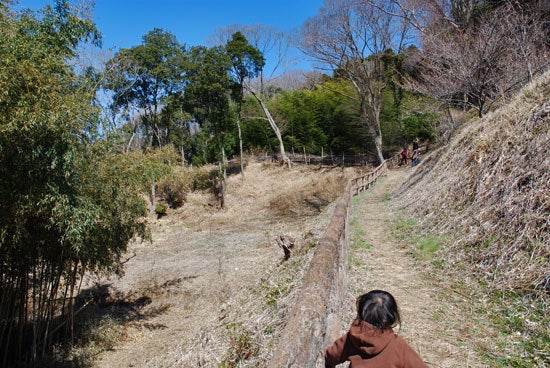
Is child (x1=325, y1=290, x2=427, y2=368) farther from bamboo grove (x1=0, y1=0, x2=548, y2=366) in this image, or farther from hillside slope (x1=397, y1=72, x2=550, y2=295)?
bamboo grove (x1=0, y1=0, x2=548, y2=366)

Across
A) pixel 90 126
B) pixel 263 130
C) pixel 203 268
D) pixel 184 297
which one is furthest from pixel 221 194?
pixel 90 126

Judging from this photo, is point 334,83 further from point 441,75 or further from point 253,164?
point 441,75

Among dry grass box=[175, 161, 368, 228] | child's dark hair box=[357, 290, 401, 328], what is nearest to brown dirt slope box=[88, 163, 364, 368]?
dry grass box=[175, 161, 368, 228]

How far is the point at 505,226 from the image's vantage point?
4.85 m

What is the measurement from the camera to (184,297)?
44.7 feet

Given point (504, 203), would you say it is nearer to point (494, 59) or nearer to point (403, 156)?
point (494, 59)

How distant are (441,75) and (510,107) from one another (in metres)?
9.76

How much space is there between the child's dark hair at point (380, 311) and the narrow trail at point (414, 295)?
133cm

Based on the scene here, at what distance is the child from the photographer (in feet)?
6.70

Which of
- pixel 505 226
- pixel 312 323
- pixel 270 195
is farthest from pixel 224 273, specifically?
pixel 270 195

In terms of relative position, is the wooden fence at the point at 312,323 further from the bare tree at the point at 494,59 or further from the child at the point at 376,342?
the bare tree at the point at 494,59

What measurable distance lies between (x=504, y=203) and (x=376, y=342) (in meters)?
4.16

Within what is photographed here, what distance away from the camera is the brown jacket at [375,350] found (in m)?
2.03

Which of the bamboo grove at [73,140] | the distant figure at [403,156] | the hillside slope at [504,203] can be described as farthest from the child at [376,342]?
the distant figure at [403,156]
